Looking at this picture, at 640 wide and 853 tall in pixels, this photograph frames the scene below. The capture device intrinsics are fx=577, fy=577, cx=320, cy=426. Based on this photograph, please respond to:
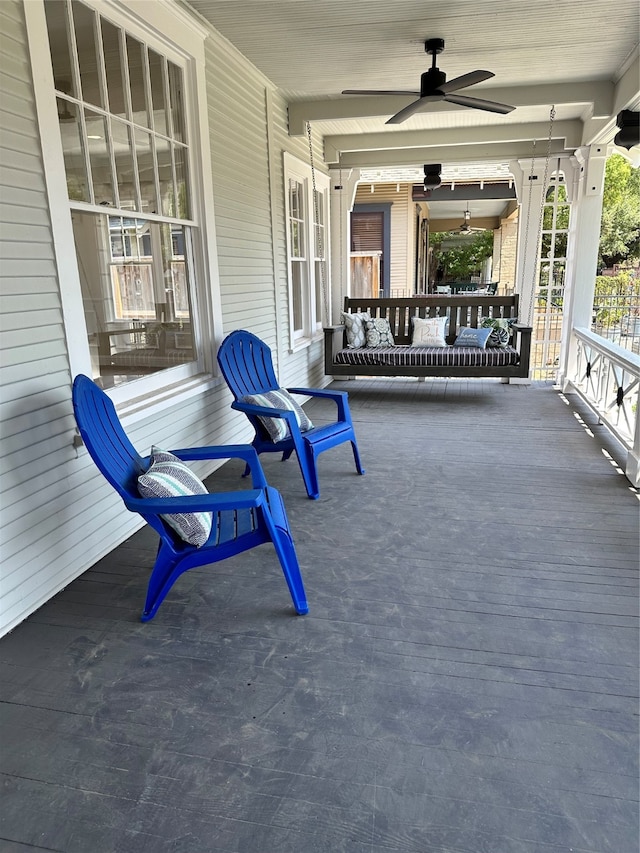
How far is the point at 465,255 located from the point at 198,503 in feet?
83.4

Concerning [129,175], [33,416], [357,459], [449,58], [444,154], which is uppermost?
[449,58]

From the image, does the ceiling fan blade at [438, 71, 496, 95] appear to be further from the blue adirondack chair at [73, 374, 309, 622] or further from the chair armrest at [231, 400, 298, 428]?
the blue adirondack chair at [73, 374, 309, 622]

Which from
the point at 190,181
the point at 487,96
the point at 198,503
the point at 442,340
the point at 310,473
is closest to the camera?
the point at 198,503

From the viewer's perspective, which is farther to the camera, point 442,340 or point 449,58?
point 442,340

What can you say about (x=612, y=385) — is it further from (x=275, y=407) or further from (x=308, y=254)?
(x=308, y=254)

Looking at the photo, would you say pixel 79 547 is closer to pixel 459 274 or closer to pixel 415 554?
pixel 415 554

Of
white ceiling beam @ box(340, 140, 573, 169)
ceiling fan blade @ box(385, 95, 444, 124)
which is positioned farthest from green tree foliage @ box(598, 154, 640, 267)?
ceiling fan blade @ box(385, 95, 444, 124)

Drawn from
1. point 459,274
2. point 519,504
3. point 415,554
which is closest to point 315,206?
point 519,504

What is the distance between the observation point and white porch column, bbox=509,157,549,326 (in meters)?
6.77

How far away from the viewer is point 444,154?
704 cm

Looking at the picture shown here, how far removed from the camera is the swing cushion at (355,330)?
673 centimetres

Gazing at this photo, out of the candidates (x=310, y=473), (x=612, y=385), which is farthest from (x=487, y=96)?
(x=310, y=473)

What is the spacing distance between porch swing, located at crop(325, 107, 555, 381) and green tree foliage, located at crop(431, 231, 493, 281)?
16.4 metres

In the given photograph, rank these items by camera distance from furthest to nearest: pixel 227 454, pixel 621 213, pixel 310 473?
pixel 621 213, pixel 310 473, pixel 227 454
